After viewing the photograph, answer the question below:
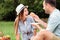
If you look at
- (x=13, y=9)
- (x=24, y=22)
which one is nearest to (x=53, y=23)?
(x=24, y=22)

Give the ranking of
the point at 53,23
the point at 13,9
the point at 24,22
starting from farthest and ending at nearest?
the point at 13,9, the point at 24,22, the point at 53,23

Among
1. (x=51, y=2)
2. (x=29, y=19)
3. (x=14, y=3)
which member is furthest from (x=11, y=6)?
(x=51, y=2)

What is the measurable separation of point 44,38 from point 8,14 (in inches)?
991

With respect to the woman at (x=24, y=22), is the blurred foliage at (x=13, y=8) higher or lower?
lower

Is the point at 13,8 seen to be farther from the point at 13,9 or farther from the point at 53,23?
the point at 53,23

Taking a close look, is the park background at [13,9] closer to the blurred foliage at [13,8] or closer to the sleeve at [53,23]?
the blurred foliage at [13,8]

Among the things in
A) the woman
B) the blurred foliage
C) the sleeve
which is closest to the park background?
the blurred foliage

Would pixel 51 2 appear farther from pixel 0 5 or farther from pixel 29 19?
pixel 0 5

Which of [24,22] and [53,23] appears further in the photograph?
[24,22]

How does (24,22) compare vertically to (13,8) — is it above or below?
above

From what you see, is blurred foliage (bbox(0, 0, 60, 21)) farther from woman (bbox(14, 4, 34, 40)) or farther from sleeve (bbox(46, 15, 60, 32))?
sleeve (bbox(46, 15, 60, 32))

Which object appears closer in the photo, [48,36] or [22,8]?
[48,36]

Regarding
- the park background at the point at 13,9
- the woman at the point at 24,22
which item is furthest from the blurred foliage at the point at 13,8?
the woman at the point at 24,22

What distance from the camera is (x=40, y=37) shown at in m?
3.95
